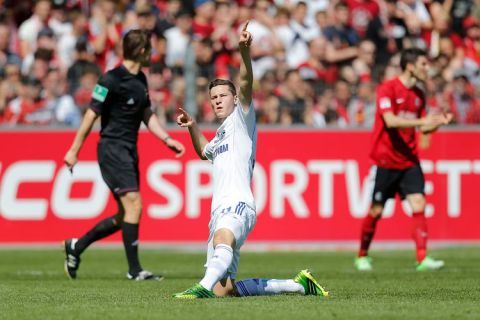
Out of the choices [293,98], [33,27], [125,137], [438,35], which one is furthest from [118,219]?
[438,35]

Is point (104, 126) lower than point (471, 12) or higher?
lower

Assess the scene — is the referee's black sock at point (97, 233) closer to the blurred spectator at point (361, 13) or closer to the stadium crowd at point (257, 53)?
the stadium crowd at point (257, 53)

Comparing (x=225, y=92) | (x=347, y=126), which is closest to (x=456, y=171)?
(x=347, y=126)

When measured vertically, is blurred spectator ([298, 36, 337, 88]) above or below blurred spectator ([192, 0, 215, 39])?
below

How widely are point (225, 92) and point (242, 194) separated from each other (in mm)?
861

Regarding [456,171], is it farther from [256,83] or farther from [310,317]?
[310,317]

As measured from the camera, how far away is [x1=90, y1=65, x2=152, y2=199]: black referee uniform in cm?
1222

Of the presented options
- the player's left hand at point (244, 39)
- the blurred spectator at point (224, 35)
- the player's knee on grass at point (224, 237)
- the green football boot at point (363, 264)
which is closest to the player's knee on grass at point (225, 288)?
the player's knee on grass at point (224, 237)

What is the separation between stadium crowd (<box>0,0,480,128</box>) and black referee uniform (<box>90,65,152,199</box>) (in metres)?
5.80

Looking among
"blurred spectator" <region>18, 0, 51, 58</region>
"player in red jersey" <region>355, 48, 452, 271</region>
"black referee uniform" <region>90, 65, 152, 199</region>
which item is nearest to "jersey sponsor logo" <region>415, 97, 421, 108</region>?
"player in red jersey" <region>355, 48, 452, 271</region>

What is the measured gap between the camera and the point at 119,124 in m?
12.3

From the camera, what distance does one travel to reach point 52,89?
1842 cm

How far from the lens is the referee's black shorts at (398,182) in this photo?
46.5 ft

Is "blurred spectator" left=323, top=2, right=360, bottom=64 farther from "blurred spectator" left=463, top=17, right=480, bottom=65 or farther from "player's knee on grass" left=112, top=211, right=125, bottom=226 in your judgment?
"player's knee on grass" left=112, top=211, right=125, bottom=226
